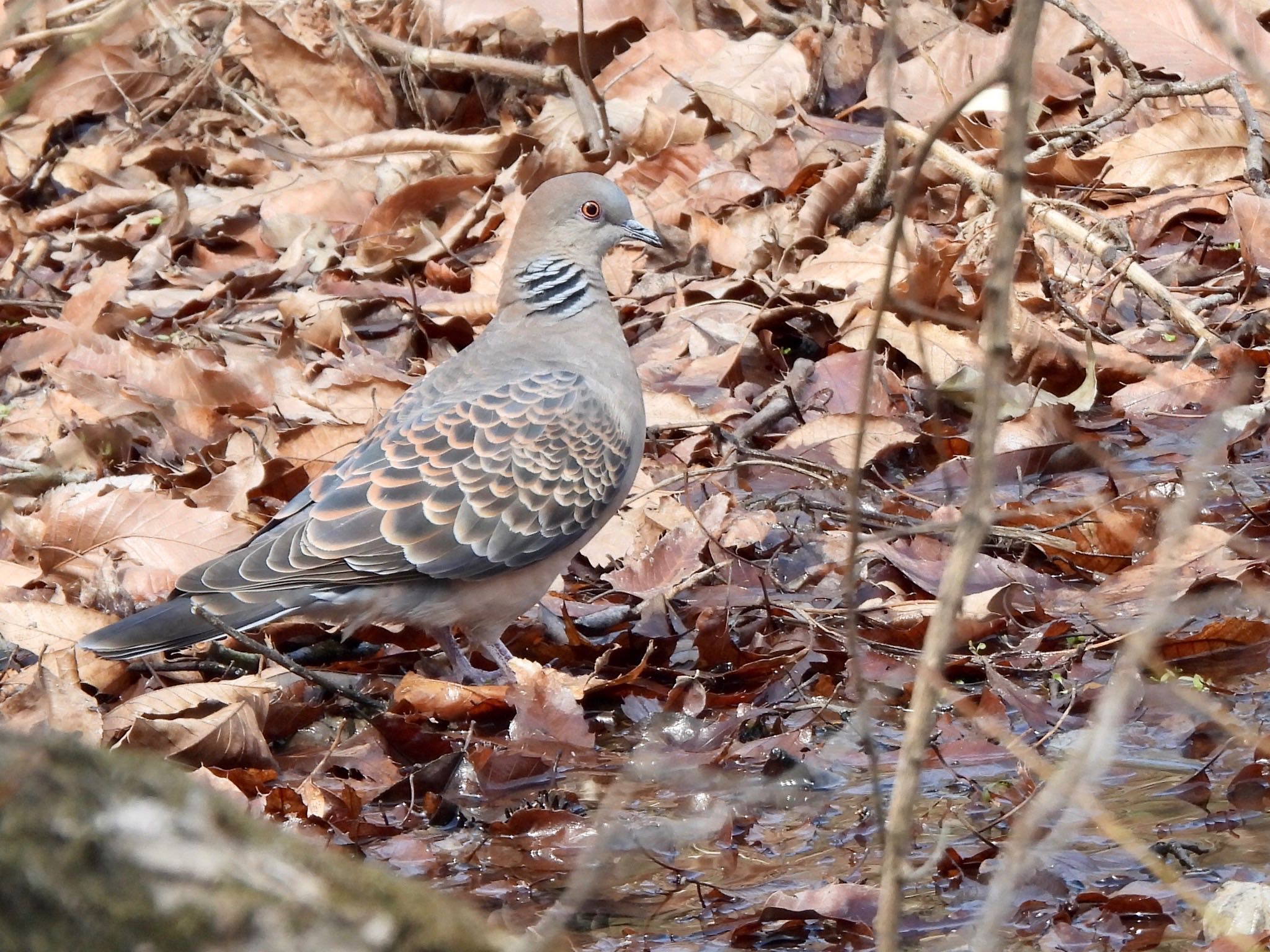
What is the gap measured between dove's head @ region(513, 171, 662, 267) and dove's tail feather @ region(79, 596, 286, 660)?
1753 mm

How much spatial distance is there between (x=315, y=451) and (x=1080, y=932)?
3.20 m

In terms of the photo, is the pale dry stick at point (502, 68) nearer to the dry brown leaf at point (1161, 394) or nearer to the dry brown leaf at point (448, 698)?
the dry brown leaf at point (1161, 394)

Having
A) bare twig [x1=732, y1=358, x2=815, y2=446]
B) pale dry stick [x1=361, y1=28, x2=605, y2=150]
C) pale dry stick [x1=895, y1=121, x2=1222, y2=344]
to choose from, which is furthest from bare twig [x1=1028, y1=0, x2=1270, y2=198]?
pale dry stick [x1=361, y1=28, x2=605, y2=150]

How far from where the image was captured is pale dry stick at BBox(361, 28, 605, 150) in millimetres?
7219

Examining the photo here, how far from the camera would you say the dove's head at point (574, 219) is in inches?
199

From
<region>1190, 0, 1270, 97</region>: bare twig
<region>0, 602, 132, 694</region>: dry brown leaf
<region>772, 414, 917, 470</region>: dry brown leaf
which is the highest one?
<region>1190, 0, 1270, 97</region>: bare twig

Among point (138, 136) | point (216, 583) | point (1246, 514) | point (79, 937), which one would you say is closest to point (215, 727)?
point (216, 583)

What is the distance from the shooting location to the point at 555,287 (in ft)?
16.3

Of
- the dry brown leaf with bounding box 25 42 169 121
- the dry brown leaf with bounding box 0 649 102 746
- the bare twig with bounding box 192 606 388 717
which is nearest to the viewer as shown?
the dry brown leaf with bounding box 0 649 102 746

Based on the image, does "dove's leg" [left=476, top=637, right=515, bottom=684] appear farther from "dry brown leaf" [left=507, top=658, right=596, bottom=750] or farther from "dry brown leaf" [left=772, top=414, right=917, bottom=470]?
"dry brown leaf" [left=772, top=414, right=917, bottom=470]

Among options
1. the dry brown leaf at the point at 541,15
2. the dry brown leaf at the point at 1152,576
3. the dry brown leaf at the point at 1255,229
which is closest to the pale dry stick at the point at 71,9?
the dry brown leaf at the point at 541,15

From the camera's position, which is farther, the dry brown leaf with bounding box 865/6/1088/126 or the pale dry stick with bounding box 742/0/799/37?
the pale dry stick with bounding box 742/0/799/37

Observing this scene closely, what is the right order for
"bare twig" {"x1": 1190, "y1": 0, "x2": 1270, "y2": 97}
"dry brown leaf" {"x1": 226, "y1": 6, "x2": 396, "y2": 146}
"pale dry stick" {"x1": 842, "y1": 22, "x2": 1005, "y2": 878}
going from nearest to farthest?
"bare twig" {"x1": 1190, "y1": 0, "x2": 1270, "y2": 97} < "pale dry stick" {"x1": 842, "y1": 22, "x2": 1005, "y2": 878} < "dry brown leaf" {"x1": 226, "y1": 6, "x2": 396, "y2": 146}

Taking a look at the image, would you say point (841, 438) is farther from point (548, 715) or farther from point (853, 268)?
point (548, 715)
